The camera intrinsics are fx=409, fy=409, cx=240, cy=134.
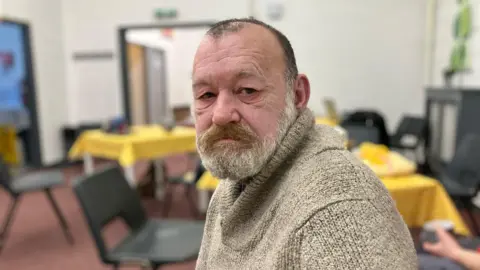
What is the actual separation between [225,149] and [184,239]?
1388 mm

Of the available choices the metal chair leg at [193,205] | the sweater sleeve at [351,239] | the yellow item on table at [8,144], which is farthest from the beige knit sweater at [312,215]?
the yellow item on table at [8,144]

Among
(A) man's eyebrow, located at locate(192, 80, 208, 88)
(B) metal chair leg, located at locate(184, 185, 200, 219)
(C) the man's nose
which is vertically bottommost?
(B) metal chair leg, located at locate(184, 185, 200, 219)

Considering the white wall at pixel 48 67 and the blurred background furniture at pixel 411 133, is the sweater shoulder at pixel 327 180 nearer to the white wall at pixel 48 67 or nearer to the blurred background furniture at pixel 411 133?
the blurred background furniture at pixel 411 133

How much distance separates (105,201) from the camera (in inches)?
77.7

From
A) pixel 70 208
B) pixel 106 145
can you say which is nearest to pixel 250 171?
pixel 106 145

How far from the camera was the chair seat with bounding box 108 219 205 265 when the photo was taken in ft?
6.11

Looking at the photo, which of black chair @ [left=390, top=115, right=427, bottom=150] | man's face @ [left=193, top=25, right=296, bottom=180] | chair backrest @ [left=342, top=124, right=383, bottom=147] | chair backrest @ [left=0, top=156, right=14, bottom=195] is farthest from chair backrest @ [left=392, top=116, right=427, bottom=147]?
man's face @ [left=193, top=25, right=296, bottom=180]

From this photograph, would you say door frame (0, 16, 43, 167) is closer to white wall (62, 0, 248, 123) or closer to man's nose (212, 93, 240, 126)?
white wall (62, 0, 248, 123)

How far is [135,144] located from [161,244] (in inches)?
70.3

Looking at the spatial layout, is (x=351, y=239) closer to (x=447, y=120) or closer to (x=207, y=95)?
(x=207, y=95)

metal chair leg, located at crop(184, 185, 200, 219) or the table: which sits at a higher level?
the table

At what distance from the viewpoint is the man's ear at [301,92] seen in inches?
33.7

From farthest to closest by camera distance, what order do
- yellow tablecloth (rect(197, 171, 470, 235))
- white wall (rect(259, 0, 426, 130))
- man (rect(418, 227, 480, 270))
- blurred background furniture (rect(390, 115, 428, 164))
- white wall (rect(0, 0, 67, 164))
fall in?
white wall (rect(259, 0, 426, 130))
white wall (rect(0, 0, 67, 164))
blurred background furniture (rect(390, 115, 428, 164))
yellow tablecloth (rect(197, 171, 470, 235))
man (rect(418, 227, 480, 270))

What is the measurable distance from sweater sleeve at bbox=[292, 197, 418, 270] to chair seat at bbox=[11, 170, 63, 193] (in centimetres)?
293
